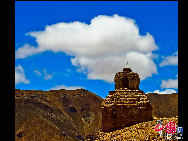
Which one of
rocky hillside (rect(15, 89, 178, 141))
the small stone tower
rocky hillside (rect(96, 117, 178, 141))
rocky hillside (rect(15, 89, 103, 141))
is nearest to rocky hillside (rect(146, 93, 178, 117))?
rocky hillside (rect(15, 89, 178, 141))

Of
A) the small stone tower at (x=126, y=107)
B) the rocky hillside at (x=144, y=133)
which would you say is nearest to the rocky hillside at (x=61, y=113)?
the small stone tower at (x=126, y=107)

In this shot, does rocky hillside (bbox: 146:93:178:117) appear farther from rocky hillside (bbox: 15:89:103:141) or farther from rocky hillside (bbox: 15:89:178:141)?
rocky hillside (bbox: 15:89:103:141)

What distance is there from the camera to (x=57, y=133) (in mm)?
99250

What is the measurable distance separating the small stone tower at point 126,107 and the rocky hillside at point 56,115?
75.9m

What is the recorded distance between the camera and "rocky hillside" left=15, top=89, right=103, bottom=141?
→ 3875 inches

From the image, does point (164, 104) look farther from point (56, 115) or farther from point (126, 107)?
point (126, 107)

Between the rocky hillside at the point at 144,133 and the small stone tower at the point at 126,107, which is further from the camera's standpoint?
the small stone tower at the point at 126,107

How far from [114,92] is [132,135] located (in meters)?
5.63

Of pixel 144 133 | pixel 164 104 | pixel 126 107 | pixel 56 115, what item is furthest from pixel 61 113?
pixel 144 133

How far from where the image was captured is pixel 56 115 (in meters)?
120

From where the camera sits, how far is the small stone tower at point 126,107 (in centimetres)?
2169

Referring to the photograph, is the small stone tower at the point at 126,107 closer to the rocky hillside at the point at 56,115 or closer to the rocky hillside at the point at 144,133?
the rocky hillside at the point at 144,133
